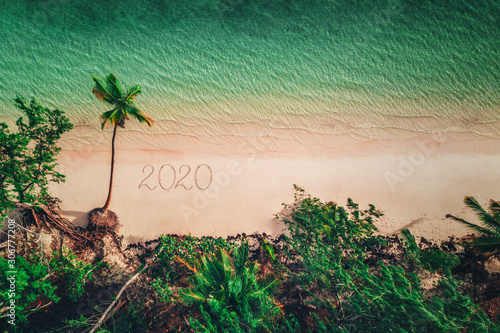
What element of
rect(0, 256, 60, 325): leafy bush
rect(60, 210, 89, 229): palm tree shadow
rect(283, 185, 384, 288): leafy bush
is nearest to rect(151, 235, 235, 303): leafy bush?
rect(283, 185, 384, 288): leafy bush

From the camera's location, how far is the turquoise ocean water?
47.9ft

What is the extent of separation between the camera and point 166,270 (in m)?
10.6

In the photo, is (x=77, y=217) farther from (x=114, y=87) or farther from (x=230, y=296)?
(x=230, y=296)

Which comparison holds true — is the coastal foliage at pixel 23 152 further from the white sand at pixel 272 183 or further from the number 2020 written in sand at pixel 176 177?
the number 2020 written in sand at pixel 176 177

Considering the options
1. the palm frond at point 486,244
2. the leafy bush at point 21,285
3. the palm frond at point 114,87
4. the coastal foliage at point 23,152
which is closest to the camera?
the leafy bush at point 21,285

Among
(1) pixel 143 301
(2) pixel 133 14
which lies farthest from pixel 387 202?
A: (2) pixel 133 14

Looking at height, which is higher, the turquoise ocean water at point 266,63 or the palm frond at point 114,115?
the turquoise ocean water at point 266,63

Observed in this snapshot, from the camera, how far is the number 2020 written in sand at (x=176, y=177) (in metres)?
12.9

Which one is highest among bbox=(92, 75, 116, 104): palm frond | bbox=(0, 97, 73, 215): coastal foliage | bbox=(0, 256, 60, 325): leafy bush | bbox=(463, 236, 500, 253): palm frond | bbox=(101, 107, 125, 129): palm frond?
bbox=(92, 75, 116, 104): palm frond

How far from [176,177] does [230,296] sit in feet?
23.0

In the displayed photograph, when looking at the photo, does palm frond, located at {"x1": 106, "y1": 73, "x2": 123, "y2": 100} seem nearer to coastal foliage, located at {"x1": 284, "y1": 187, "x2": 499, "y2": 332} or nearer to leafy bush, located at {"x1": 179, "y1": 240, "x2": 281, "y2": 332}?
leafy bush, located at {"x1": 179, "y1": 240, "x2": 281, "y2": 332}

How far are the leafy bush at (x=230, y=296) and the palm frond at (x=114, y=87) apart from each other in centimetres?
668

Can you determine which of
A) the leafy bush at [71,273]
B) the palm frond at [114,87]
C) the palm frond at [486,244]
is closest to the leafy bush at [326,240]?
the palm frond at [486,244]

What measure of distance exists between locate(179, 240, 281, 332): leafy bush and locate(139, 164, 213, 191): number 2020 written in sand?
16.4ft
